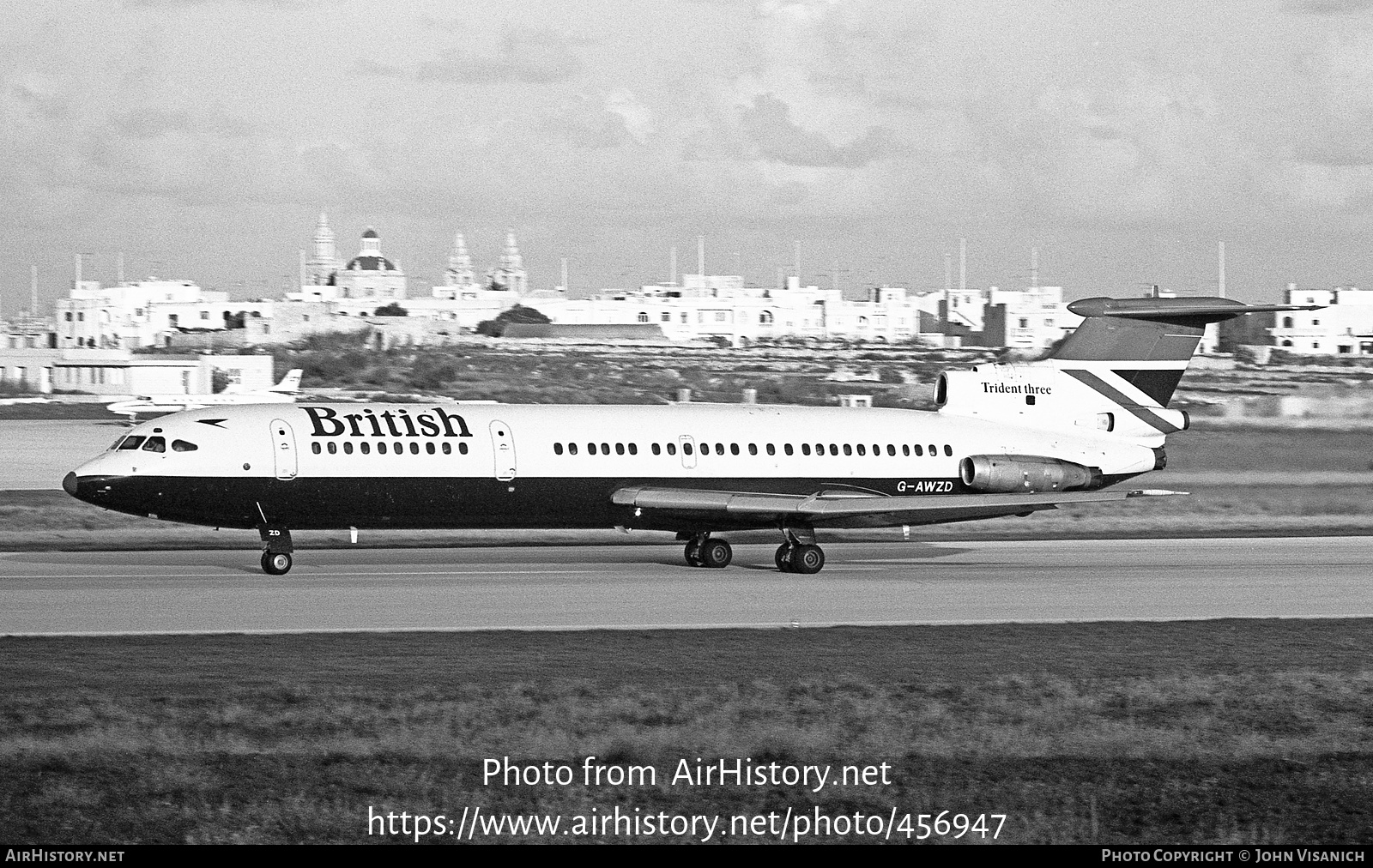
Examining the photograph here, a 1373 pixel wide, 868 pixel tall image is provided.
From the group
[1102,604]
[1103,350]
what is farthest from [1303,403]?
[1102,604]

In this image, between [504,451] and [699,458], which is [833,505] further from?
[504,451]

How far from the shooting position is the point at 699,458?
3584 cm

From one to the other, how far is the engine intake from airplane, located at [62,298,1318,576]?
0.04 metres

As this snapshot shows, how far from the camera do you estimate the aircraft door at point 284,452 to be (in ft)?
107

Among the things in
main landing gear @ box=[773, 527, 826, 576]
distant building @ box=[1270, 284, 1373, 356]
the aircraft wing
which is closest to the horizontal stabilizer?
the aircraft wing

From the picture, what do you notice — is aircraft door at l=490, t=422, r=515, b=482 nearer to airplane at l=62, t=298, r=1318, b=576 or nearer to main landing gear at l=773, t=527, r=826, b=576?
airplane at l=62, t=298, r=1318, b=576

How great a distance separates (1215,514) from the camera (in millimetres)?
50062

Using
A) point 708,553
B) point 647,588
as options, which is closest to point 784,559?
point 708,553

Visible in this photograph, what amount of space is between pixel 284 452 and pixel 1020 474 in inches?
625

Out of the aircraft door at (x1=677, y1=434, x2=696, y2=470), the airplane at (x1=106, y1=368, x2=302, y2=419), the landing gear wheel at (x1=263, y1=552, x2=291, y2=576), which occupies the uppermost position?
the airplane at (x1=106, y1=368, x2=302, y2=419)

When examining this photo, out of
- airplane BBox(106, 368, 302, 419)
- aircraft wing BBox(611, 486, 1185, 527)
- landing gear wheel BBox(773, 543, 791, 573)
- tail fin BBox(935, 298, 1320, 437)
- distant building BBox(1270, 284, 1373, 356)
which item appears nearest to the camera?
aircraft wing BBox(611, 486, 1185, 527)

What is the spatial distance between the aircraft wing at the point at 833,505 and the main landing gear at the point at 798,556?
1.44 feet

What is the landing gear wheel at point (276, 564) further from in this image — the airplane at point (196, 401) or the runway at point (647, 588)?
the airplane at point (196, 401)

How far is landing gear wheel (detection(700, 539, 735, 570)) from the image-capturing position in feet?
118
